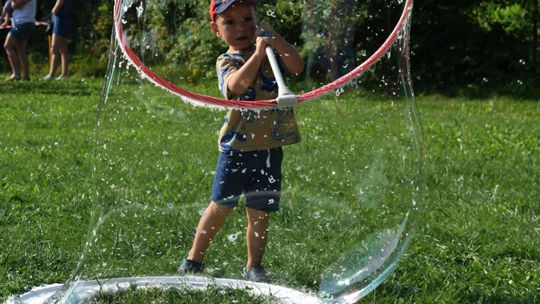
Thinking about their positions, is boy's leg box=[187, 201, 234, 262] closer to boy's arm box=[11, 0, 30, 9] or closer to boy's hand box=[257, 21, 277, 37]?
boy's hand box=[257, 21, 277, 37]

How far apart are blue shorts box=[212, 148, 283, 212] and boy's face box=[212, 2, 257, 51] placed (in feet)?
1.07

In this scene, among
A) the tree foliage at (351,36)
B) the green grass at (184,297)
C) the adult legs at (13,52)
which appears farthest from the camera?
the adult legs at (13,52)

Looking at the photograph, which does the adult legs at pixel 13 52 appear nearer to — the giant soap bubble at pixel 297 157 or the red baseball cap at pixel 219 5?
the giant soap bubble at pixel 297 157

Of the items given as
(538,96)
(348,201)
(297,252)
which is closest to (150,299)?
(297,252)

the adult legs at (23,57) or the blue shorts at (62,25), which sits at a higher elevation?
the blue shorts at (62,25)

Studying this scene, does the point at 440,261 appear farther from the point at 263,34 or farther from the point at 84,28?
the point at 84,28

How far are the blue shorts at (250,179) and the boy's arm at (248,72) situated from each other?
23cm

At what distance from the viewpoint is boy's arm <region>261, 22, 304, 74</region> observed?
2984 mm

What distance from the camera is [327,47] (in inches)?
123

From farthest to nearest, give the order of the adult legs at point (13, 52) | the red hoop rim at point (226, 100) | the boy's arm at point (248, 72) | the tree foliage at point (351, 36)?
the adult legs at point (13, 52), the tree foliage at point (351, 36), the boy's arm at point (248, 72), the red hoop rim at point (226, 100)

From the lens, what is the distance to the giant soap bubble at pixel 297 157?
9.93 ft

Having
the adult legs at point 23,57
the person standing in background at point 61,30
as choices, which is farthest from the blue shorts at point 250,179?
the adult legs at point 23,57

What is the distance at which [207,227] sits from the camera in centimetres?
328

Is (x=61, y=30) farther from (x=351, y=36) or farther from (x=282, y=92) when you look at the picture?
(x=282, y=92)
